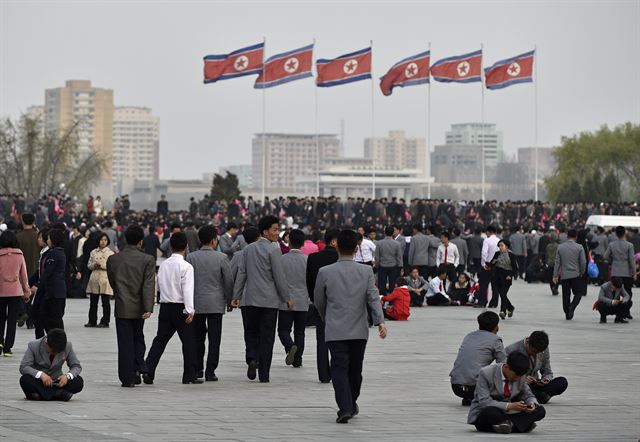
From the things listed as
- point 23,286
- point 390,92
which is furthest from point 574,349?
point 390,92

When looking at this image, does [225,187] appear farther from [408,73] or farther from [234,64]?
[234,64]

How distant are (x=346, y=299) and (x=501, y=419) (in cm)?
175

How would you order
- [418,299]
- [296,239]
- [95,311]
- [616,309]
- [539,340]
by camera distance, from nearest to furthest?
[539,340]
[296,239]
[95,311]
[616,309]
[418,299]

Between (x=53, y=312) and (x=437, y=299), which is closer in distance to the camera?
(x=53, y=312)

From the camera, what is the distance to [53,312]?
693 inches

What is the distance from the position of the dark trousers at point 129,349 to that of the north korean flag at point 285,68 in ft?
153

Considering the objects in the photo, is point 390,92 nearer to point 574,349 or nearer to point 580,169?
point 580,169

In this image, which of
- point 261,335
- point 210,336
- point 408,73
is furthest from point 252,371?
point 408,73

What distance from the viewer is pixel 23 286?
17.4 meters

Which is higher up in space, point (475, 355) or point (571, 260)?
point (571, 260)

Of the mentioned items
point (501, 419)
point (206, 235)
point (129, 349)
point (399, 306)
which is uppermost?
point (206, 235)

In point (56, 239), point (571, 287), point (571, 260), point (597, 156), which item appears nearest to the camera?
point (56, 239)

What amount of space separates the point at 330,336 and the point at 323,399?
1.60 meters

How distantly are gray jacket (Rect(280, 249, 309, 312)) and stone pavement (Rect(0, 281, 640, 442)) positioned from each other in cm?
79
